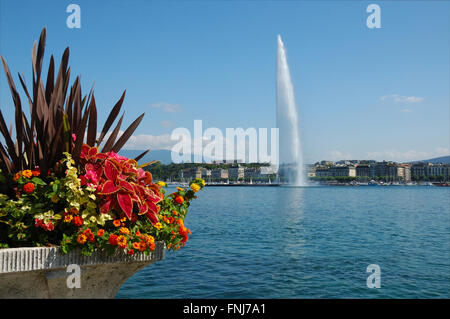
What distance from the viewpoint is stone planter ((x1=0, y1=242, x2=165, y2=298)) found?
265 cm

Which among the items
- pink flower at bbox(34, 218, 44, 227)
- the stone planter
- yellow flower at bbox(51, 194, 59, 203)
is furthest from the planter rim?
yellow flower at bbox(51, 194, 59, 203)

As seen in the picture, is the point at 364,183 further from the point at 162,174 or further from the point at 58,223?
the point at 58,223

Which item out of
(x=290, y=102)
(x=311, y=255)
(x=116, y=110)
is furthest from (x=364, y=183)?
(x=116, y=110)

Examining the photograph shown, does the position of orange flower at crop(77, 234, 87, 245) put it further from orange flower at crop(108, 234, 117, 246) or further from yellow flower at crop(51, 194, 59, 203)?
yellow flower at crop(51, 194, 59, 203)

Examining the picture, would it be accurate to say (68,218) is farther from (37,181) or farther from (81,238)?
(37,181)

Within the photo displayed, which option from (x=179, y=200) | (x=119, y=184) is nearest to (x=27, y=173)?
(x=119, y=184)

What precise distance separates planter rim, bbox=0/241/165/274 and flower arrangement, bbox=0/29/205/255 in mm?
55

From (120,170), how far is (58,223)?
0.59 m

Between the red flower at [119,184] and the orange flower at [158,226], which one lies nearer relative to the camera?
the red flower at [119,184]

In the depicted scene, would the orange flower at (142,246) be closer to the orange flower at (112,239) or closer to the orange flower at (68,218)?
the orange flower at (112,239)

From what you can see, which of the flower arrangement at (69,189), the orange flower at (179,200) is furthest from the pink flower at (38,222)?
the orange flower at (179,200)

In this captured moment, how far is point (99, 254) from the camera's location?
2969mm

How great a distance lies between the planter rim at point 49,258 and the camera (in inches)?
102

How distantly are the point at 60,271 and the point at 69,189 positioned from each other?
0.58m
